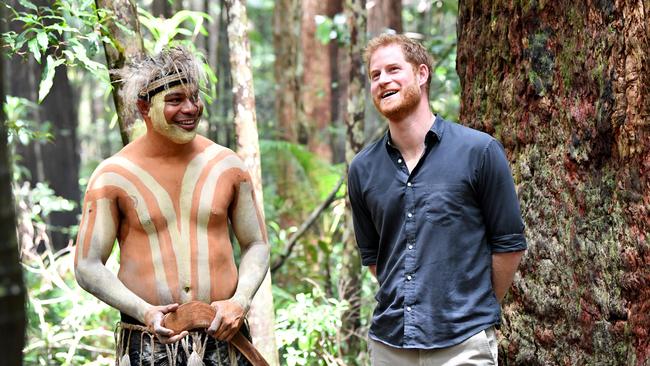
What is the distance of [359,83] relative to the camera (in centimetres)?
696

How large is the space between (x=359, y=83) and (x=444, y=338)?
3818 mm

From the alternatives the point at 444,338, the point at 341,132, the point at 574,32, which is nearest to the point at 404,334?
the point at 444,338

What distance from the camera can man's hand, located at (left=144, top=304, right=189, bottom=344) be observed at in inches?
132

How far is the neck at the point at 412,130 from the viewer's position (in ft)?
11.8

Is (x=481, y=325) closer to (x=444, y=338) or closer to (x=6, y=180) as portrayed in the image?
(x=444, y=338)

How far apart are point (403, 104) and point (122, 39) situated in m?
1.83

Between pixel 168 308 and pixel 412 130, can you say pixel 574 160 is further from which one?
pixel 168 308

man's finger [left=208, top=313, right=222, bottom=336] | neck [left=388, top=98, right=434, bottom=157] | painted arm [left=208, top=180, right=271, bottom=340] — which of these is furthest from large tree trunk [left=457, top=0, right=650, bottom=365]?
man's finger [left=208, top=313, right=222, bottom=336]

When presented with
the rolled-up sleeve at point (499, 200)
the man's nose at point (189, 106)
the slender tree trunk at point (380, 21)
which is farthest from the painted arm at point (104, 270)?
the slender tree trunk at point (380, 21)

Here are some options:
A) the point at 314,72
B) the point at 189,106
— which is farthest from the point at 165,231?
the point at 314,72

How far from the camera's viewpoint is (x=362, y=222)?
3.85 m

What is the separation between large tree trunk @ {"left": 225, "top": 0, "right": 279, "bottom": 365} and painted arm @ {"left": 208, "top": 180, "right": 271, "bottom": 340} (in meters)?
1.62

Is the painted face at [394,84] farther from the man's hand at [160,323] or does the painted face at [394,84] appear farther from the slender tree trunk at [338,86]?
the slender tree trunk at [338,86]

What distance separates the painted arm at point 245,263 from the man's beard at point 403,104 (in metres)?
0.67
